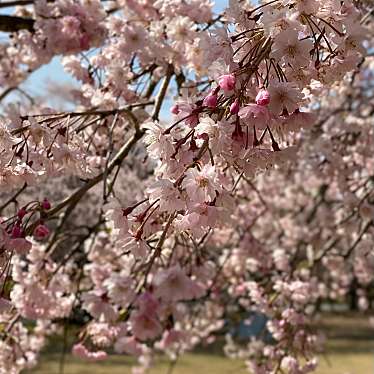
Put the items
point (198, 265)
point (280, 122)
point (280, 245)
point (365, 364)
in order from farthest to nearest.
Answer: point (365, 364)
point (280, 245)
point (198, 265)
point (280, 122)

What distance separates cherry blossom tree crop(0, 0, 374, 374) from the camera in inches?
50.6

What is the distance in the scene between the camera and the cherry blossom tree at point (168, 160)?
4.22 feet

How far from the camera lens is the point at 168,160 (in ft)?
4.31

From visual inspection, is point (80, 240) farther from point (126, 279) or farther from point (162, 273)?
point (162, 273)

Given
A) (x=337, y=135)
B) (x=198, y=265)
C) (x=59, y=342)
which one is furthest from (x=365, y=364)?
(x=198, y=265)

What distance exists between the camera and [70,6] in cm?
335

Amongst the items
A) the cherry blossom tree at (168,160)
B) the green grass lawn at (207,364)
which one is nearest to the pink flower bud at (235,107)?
the cherry blossom tree at (168,160)

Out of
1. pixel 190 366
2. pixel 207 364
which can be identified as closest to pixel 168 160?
pixel 190 366

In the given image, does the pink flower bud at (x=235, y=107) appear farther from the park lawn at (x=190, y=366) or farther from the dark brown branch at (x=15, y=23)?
the park lawn at (x=190, y=366)

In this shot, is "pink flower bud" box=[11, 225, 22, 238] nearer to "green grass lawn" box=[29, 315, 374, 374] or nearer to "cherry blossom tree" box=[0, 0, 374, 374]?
"cherry blossom tree" box=[0, 0, 374, 374]

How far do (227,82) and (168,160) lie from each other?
0.69ft

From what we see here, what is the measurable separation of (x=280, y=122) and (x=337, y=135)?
120 inches

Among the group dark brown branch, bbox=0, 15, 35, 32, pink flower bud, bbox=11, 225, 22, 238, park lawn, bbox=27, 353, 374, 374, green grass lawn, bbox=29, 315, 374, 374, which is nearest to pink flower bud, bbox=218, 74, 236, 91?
pink flower bud, bbox=11, 225, 22, 238

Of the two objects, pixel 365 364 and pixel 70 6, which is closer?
pixel 70 6
